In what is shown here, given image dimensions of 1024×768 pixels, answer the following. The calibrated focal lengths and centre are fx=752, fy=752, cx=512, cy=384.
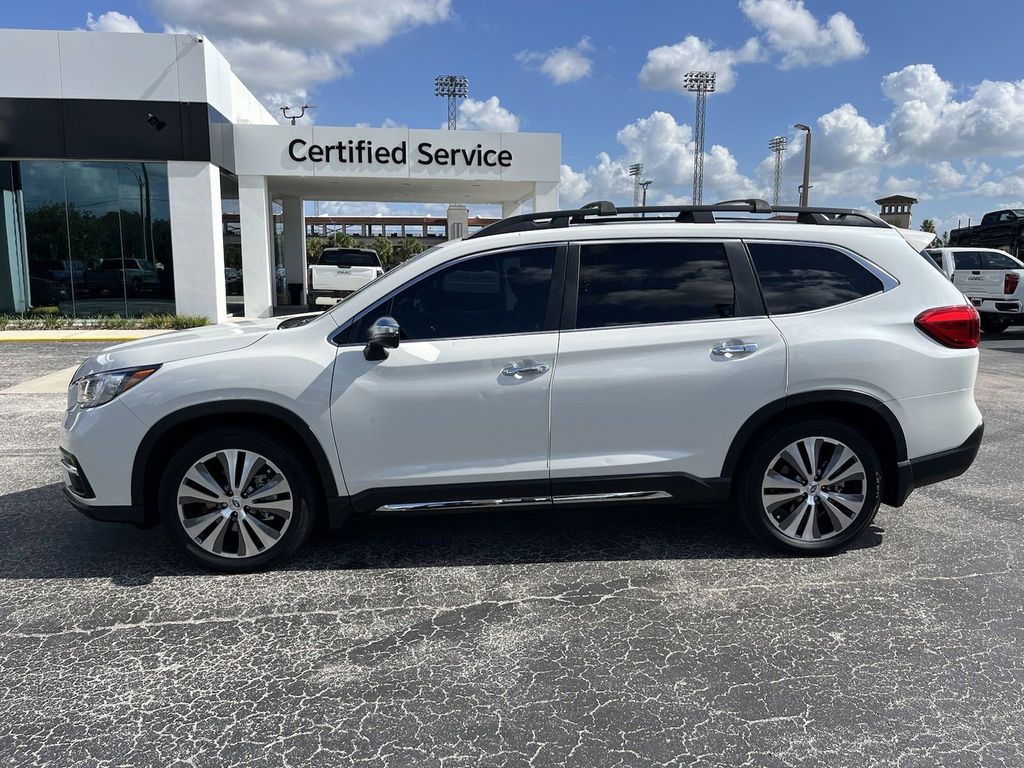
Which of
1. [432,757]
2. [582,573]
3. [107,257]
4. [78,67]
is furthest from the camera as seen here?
[107,257]

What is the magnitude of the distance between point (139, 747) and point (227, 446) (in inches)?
61.5

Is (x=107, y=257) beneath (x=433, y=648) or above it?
above

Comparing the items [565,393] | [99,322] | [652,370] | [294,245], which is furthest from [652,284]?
[294,245]

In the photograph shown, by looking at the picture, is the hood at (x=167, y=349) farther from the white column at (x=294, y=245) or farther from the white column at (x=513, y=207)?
the white column at (x=294, y=245)

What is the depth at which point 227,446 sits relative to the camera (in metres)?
3.84

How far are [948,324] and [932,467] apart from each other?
31.3 inches

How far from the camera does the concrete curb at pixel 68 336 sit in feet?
53.5

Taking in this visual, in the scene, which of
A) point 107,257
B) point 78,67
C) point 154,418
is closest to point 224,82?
point 78,67

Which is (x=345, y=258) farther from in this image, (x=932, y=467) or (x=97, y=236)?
(x=932, y=467)

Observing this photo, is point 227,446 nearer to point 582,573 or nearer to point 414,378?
point 414,378

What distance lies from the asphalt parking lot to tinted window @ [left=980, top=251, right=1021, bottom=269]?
14.1m

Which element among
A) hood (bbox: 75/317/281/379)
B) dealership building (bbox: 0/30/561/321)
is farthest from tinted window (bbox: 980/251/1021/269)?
hood (bbox: 75/317/281/379)

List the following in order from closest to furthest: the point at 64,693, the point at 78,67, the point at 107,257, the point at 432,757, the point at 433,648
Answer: the point at 432,757 < the point at 64,693 < the point at 433,648 < the point at 78,67 < the point at 107,257

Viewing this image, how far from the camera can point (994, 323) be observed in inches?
690
